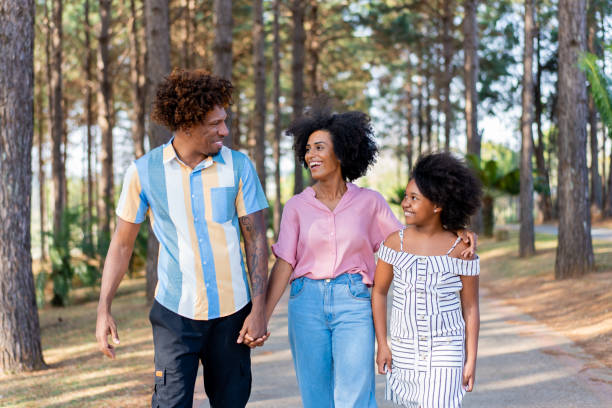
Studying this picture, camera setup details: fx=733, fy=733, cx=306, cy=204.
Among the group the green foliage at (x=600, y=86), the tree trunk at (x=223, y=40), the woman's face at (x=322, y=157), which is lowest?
the woman's face at (x=322, y=157)

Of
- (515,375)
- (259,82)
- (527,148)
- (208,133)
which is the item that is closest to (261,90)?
(259,82)

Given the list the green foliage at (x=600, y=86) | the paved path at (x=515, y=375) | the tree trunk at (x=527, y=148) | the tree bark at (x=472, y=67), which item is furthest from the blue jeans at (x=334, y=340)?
the tree bark at (x=472, y=67)

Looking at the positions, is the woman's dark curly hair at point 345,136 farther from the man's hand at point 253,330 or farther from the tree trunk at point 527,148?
the tree trunk at point 527,148

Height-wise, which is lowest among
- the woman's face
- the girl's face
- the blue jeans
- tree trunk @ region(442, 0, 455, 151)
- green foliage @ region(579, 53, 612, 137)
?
the blue jeans

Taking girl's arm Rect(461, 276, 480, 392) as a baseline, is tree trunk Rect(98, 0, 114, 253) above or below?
above

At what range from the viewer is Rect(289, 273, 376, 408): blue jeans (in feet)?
11.4

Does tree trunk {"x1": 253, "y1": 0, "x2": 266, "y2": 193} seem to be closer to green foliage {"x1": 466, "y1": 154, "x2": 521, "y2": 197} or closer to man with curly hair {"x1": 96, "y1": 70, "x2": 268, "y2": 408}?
green foliage {"x1": 466, "y1": 154, "x2": 521, "y2": 197}

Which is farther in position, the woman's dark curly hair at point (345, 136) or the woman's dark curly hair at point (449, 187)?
the woman's dark curly hair at point (345, 136)

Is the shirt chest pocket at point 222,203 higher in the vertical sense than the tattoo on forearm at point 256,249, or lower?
higher

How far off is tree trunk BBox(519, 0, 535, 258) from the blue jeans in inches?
534

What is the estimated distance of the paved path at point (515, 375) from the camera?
5754 mm

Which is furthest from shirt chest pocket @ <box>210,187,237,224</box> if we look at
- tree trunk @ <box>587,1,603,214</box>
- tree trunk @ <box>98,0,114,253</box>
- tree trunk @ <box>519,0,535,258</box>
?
tree trunk @ <box>587,1,603,214</box>

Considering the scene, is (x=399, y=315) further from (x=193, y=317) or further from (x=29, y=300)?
(x=29, y=300)

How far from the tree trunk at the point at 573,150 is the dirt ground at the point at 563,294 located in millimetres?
385
